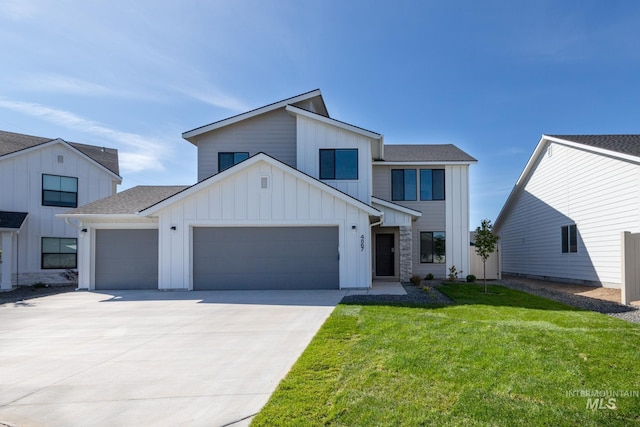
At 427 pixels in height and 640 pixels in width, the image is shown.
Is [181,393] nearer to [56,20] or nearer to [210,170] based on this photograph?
[56,20]

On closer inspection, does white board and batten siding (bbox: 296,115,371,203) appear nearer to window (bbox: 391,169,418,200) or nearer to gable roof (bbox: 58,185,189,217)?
window (bbox: 391,169,418,200)

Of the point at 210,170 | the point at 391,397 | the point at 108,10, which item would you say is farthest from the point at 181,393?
the point at 210,170

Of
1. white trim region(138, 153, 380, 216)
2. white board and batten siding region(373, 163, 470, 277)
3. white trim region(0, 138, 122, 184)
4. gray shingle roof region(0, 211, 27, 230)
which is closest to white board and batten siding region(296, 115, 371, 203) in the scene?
white trim region(138, 153, 380, 216)

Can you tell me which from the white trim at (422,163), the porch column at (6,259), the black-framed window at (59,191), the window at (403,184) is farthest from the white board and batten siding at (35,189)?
the window at (403,184)

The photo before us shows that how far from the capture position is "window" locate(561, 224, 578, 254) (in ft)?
53.7

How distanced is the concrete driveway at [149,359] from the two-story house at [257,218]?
283 cm

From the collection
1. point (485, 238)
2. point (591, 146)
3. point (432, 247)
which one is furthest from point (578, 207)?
point (432, 247)

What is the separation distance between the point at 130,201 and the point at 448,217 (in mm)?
13722

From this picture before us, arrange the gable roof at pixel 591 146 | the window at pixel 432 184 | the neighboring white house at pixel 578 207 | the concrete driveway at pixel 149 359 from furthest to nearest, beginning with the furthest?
the window at pixel 432 184 < the neighboring white house at pixel 578 207 < the gable roof at pixel 591 146 < the concrete driveway at pixel 149 359

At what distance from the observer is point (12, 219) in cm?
1684

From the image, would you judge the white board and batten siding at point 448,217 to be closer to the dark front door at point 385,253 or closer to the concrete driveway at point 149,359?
the dark front door at point 385,253

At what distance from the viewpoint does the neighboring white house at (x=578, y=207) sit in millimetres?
13609

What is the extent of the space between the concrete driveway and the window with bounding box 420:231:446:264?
911cm

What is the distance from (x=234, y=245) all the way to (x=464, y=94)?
13.1m
